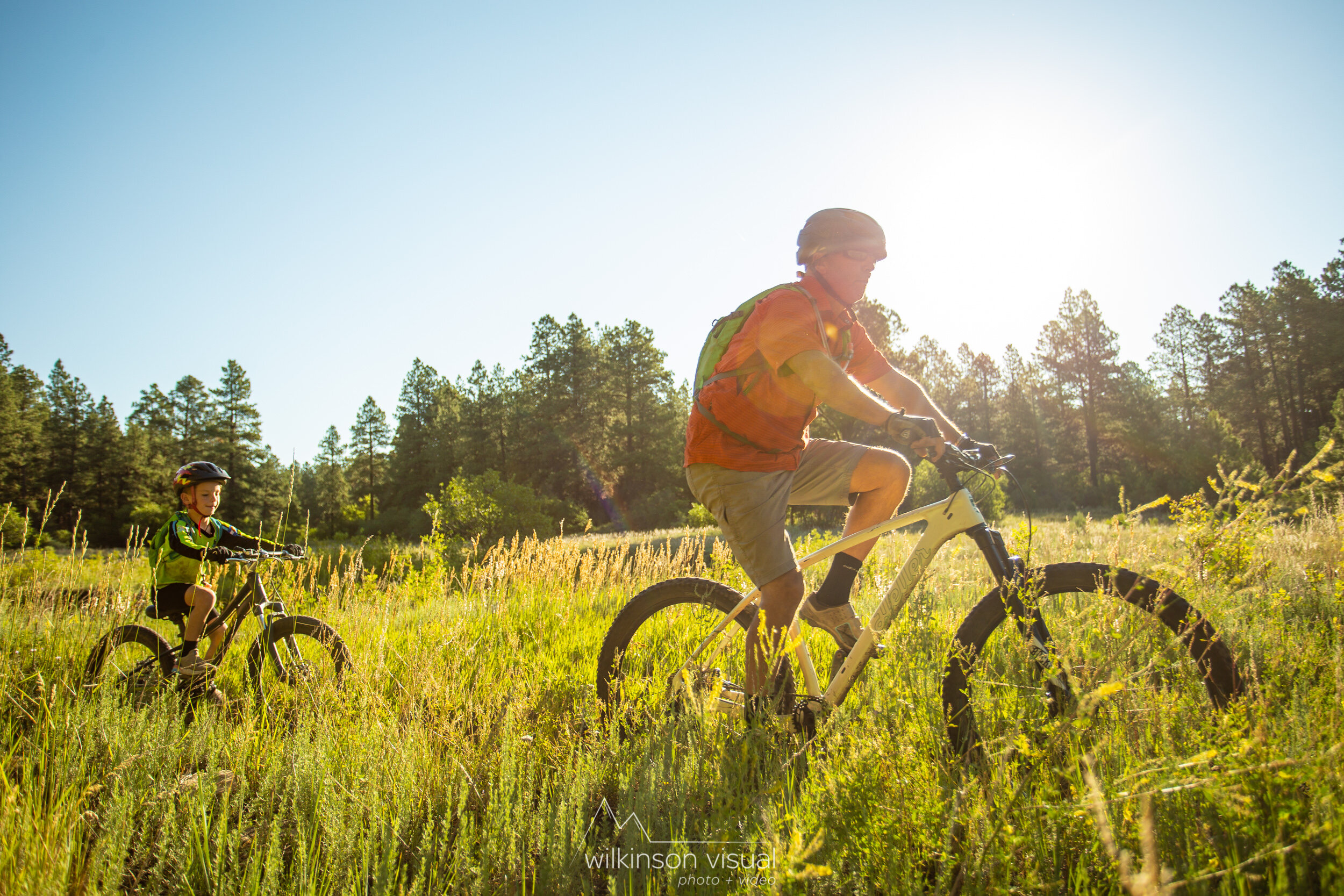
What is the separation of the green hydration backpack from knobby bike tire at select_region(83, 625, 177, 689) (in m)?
3.40

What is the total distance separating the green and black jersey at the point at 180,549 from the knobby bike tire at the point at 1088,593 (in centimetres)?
401

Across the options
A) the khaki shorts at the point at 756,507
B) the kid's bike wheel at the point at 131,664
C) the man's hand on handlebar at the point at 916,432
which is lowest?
the kid's bike wheel at the point at 131,664

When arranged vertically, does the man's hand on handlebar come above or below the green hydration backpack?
below

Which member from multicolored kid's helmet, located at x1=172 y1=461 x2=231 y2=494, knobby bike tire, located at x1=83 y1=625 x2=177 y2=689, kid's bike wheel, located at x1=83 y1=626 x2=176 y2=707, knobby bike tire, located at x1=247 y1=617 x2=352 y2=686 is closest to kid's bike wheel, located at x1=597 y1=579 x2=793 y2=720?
knobby bike tire, located at x1=247 y1=617 x2=352 y2=686

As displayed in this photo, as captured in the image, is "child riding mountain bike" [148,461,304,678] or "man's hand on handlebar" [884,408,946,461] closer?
"man's hand on handlebar" [884,408,946,461]

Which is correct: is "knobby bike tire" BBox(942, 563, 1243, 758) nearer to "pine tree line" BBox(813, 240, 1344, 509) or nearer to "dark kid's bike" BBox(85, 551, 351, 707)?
"dark kid's bike" BBox(85, 551, 351, 707)

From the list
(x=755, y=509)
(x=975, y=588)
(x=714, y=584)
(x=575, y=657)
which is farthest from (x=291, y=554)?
(x=975, y=588)

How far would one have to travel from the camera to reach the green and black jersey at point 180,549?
3.83 metres

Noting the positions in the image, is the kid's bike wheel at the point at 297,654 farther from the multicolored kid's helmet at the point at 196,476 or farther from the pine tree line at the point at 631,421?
the pine tree line at the point at 631,421

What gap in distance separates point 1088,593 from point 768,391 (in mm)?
1413

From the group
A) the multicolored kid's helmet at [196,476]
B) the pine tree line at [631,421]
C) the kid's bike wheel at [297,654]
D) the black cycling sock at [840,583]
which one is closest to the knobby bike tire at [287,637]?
the kid's bike wheel at [297,654]

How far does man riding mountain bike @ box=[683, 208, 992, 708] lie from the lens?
237 cm

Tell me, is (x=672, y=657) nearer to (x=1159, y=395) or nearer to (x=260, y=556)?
(x=260, y=556)

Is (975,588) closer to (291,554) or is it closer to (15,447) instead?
(291,554)
